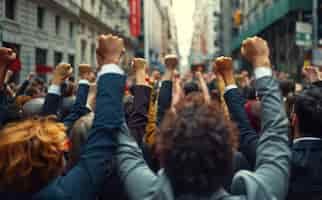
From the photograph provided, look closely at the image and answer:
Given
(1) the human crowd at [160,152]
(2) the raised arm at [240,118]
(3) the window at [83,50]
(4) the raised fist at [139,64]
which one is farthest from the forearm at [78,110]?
(3) the window at [83,50]

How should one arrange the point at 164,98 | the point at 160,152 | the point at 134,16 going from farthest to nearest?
the point at 134,16 < the point at 164,98 < the point at 160,152

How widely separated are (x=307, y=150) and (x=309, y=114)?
24 centimetres

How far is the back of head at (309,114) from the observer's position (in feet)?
10.6

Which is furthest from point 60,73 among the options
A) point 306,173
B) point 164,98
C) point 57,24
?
point 57,24

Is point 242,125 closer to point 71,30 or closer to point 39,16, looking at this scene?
point 39,16

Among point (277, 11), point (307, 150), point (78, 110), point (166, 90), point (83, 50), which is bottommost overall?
point (307, 150)

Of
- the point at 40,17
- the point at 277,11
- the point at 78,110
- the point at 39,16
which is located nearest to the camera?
the point at 78,110

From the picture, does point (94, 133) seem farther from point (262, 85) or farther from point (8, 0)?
point (8, 0)

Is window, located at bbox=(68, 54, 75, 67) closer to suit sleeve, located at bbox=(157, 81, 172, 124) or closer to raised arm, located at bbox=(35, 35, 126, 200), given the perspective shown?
suit sleeve, located at bbox=(157, 81, 172, 124)

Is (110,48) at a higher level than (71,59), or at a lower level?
lower

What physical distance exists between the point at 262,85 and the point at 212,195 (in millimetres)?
580

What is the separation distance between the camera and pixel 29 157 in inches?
86.6

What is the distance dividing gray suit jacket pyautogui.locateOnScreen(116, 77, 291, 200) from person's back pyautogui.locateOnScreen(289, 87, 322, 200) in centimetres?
94

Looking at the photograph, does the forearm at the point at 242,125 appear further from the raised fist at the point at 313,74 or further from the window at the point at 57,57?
the window at the point at 57,57
